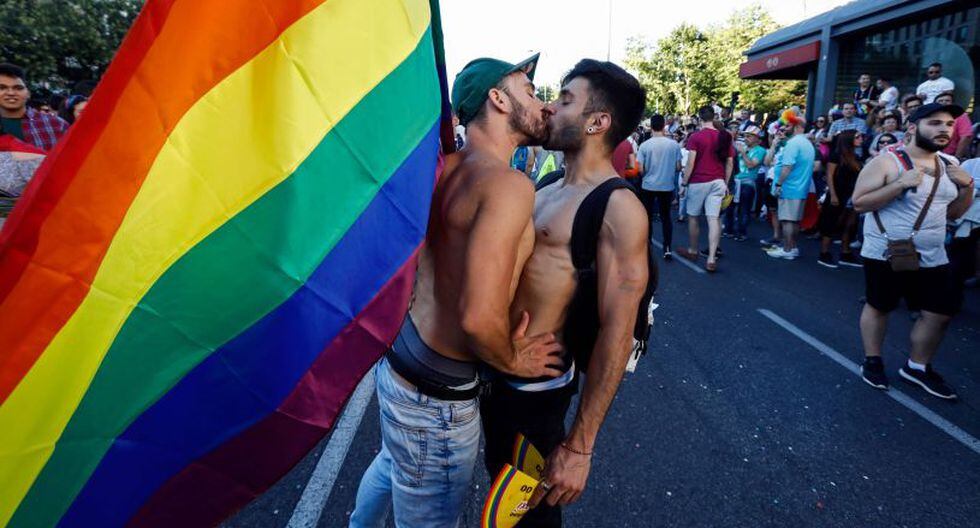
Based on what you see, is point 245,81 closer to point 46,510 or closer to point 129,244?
point 129,244

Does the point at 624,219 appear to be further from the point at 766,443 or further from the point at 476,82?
the point at 766,443

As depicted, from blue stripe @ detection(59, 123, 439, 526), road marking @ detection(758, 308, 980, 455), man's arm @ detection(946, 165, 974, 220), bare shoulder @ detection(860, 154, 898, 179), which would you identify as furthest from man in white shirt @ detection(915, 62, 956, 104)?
blue stripe @ detection(59, 123, 439, 526)

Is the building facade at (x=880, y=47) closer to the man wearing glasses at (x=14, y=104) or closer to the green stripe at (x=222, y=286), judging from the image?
the green stripe at (x=222, y=286)

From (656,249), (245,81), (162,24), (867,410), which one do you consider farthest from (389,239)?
(656,249)

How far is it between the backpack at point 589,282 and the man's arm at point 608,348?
0.19 ft

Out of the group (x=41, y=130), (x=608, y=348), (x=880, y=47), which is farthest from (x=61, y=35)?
(x=880, y=47)

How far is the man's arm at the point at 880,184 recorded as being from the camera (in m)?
3.61

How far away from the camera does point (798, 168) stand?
7660 millimetres

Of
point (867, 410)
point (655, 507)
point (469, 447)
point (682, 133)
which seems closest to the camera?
point (469, 447)

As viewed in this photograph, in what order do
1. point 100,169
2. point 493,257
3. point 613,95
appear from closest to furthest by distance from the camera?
point 100,169 < point 493,257 < point 613,95

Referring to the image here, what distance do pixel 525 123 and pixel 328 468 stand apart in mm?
2147

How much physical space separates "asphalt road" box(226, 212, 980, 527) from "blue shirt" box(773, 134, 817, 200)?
9.58 ft

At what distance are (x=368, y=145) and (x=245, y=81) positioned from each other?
0.28 meters

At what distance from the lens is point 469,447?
1682mm
